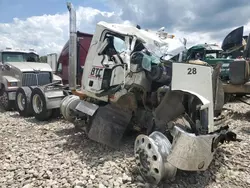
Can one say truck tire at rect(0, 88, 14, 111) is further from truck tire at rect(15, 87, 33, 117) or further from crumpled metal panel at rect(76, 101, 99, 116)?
crumpled metal panel at rect(76, 101, 99, 116)

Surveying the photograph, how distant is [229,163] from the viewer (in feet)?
13.3

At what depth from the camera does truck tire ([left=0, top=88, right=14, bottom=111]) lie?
9445 millimetres

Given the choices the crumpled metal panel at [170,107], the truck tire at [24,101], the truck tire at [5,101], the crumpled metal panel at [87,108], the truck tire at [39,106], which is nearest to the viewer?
the crumpled metal panel at [170,107]

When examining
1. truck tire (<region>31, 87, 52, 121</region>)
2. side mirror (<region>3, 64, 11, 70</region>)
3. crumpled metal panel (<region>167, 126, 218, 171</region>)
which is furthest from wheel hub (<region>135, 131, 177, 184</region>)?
side mirror (<region>3, 64, 11, 70</region>)

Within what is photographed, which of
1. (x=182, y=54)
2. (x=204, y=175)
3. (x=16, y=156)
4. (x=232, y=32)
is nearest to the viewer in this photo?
(x=204, y=175)

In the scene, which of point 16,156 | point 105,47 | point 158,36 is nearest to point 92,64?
point 105,47

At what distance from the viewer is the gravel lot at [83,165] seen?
3529 mm

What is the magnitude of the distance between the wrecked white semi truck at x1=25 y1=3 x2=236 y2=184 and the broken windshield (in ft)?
18.3

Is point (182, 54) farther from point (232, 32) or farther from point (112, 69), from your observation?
point (232, 32)

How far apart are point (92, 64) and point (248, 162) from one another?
3.39 meters

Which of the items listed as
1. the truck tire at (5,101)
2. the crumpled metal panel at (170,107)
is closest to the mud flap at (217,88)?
the crumpled metal panel at (170,107)

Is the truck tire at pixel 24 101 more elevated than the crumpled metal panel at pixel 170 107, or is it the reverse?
the crumpled metal panel at pixel 170 107

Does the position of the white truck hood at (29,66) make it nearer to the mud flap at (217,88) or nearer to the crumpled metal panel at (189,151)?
the mud flap at (217,88)

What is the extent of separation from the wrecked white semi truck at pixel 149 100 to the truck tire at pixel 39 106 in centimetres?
133
